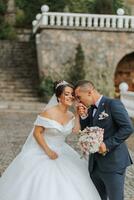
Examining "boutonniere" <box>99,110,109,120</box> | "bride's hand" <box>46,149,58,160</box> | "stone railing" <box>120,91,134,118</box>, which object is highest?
"boutonniere" <box>99,110,109,120</box>

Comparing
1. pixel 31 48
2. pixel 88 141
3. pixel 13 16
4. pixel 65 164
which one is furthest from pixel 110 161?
pixel 13 16

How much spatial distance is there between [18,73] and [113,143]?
17895 millimetres

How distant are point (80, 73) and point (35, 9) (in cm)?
716

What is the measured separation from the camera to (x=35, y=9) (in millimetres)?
26422

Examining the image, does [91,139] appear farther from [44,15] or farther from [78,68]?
[44,15]

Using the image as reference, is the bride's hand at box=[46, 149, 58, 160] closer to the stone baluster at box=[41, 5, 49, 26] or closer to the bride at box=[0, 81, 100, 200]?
the bride at box=[0, 81, 100, 200]

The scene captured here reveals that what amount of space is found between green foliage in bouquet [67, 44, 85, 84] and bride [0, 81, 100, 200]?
49.3 ft

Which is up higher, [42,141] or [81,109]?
[81,109]

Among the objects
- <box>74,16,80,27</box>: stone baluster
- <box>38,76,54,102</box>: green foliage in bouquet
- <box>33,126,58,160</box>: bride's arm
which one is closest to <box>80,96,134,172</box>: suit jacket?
<box>33,126,58,160</box>: bride's arm

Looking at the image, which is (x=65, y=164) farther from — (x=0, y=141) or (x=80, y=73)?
(x=80, y=73)

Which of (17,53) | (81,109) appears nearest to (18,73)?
(17,53)

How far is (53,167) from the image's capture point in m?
5.17

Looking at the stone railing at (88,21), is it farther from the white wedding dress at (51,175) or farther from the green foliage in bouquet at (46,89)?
the white wedding dress at (51,175)

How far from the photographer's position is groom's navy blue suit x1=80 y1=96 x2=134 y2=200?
4430 mm
